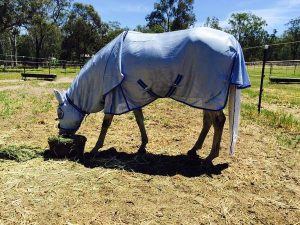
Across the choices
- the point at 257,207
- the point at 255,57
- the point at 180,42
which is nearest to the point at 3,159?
the point at 180,42

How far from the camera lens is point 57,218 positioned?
3.99 meters

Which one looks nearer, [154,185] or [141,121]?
[154,185]

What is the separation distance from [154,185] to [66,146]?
174 centimetres

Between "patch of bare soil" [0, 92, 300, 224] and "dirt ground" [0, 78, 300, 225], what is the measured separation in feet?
0.03

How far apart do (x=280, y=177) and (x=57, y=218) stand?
10.4 feet

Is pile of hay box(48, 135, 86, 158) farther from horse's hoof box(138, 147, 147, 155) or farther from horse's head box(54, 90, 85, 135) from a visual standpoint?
horse's hoof box(138, 147, 147, 155)

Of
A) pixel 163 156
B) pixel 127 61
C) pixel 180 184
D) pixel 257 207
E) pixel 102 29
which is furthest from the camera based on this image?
pixel 102 29

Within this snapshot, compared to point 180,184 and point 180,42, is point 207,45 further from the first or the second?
point 180,184

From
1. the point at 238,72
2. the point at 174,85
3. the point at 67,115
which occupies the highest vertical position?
the point at 238,72

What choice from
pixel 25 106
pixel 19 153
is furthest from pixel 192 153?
pixel 25 106

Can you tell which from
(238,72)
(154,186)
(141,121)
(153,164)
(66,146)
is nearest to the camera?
(154,186)

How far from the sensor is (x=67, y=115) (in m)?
6.18

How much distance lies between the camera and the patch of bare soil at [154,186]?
4129 millimetres

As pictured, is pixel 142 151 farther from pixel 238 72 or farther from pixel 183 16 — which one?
pixel 183 16
